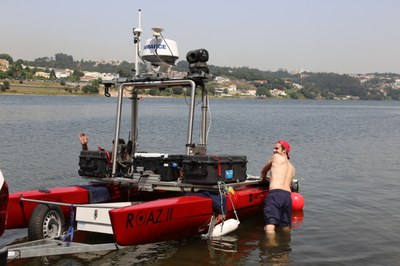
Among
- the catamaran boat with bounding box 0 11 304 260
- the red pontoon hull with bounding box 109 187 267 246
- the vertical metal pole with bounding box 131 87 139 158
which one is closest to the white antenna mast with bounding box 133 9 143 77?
the catamaran boat with bounding box 0 11 304 260

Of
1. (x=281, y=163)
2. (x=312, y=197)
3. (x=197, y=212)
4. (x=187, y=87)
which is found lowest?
(x=312, y=197)

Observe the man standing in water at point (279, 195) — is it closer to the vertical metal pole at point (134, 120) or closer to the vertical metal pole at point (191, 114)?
the vertical metal pole at point (191, 114)

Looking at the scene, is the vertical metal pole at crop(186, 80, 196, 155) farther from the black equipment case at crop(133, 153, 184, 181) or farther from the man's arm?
the man's arm

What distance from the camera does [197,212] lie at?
8.05 m

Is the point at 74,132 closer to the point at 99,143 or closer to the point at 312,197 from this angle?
the point at 99,143

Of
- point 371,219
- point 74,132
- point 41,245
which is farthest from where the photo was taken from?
point 74,132

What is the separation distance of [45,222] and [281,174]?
4.51 meters

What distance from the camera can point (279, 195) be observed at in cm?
934

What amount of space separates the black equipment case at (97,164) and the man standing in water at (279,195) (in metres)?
3.17

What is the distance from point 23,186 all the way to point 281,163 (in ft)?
27.5

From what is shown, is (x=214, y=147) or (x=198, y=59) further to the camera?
(x=214, y=147)

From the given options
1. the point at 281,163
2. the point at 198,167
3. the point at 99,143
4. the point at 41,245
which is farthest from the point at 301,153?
the point at 41,245

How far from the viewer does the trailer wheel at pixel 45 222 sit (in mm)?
7605

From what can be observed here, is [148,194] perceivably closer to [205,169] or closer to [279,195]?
[205,169]
